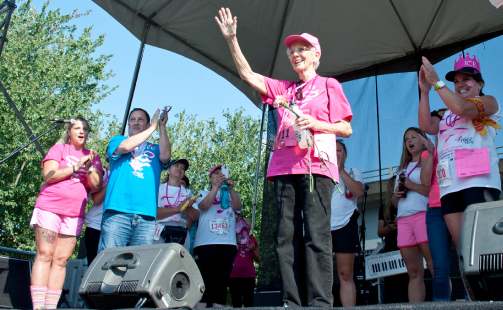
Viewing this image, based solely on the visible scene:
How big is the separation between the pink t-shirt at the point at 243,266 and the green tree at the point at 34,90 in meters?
10.2

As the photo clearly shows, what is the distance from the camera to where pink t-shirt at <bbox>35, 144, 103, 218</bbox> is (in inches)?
116

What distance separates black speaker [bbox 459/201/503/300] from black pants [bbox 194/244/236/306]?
8.50ft

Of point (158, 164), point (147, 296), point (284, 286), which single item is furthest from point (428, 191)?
point (147, 296)

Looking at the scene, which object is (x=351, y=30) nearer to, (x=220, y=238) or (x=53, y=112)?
(x=220, y=238)

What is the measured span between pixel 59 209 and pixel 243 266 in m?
2.29

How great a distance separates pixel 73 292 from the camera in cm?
557

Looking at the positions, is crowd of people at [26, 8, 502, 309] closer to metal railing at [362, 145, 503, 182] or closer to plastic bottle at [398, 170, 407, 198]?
plastic bottle at [398, 170, 407, 198]

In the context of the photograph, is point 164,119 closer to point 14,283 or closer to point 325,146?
point 325,146

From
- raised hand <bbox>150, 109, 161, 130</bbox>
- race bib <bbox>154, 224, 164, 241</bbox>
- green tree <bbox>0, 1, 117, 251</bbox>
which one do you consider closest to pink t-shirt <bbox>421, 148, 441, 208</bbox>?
raised hand <bbox>150, 109, 161, 130</bbox>

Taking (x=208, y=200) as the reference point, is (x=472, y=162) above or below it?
above

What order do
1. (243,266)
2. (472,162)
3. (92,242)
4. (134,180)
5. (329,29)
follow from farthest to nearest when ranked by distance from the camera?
(329,29)
(243,266)
(92,242)
(134,180)
(472,162)

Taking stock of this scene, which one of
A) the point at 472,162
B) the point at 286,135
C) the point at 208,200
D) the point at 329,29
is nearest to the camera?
the point at 286,135

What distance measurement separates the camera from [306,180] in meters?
2.10

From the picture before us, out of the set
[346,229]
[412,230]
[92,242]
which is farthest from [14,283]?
[412,230]
